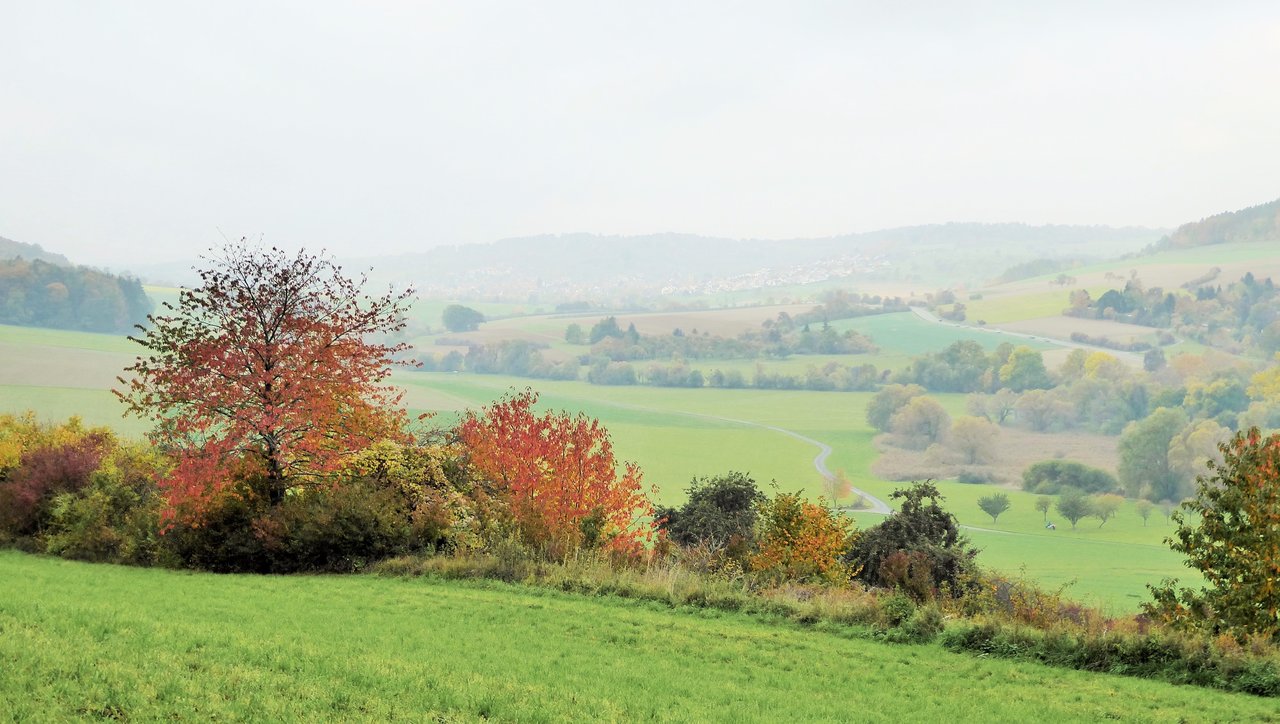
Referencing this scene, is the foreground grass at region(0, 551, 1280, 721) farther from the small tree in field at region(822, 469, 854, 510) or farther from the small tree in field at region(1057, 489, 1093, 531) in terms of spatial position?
the small tree in field at region(1057, 489, 1093, 531)

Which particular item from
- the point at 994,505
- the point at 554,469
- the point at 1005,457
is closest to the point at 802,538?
the point at 554,469

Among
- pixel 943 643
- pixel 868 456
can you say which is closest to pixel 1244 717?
pixel 943 643

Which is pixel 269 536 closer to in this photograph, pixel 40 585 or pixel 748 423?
pixel 40 585

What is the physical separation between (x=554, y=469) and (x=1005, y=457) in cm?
11575

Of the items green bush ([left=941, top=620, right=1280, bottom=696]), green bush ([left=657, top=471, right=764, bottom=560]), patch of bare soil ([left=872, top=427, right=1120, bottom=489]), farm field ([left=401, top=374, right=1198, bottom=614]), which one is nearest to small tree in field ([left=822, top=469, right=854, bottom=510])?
farm field ([left=401, top=374, right=1198, bottom=614])

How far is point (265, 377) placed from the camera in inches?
814

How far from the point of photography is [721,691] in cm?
996

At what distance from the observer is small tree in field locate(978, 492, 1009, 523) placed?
93.9 metres

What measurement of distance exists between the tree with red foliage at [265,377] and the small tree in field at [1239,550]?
16457 mm

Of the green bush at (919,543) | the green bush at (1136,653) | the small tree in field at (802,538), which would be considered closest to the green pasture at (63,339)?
the green bush at (919,543)

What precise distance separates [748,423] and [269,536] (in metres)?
128

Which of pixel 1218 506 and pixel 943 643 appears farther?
pixel 1218 506

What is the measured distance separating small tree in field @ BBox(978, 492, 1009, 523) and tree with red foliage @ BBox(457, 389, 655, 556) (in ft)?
243

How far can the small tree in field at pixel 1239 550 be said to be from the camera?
14.6 m
